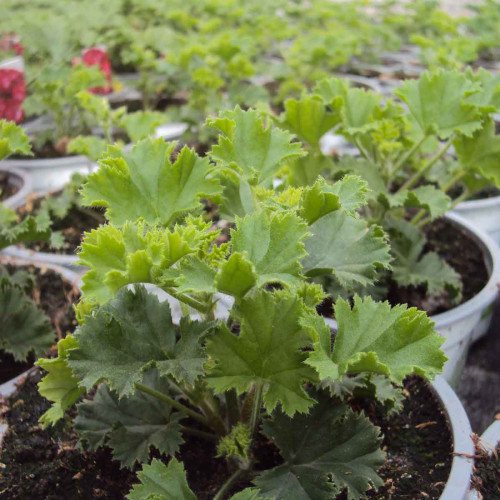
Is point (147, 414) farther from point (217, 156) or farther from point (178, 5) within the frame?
point (178, 5)

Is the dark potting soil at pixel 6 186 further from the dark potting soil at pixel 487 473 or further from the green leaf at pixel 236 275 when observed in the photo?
the dark potting soil at pixel 487 473

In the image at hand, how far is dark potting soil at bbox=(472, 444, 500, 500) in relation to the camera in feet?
4.03

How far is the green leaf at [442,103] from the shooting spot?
5.28 feet

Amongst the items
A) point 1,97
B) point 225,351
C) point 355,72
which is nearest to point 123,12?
point 355,72

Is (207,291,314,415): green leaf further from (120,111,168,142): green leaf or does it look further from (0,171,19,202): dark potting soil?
(0,171,19,202): dark potting soil

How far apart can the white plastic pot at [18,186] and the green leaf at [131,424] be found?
4.14 feet

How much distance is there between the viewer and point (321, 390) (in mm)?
1220

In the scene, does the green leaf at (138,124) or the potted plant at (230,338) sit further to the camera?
the green leaf at (138,124)

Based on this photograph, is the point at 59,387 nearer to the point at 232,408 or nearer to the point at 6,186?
the point at 232,408

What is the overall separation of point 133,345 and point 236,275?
284 mm

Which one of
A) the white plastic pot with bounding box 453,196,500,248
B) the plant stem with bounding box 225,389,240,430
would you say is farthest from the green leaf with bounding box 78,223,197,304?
the white plastic pot with bounding box 453,196,500,248

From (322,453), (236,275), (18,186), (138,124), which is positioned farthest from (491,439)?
(18,186)

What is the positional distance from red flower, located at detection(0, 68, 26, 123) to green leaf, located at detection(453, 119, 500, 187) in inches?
73.8

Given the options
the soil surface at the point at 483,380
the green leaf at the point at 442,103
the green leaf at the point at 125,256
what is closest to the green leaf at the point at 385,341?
the green leaf at the point at 125,256
